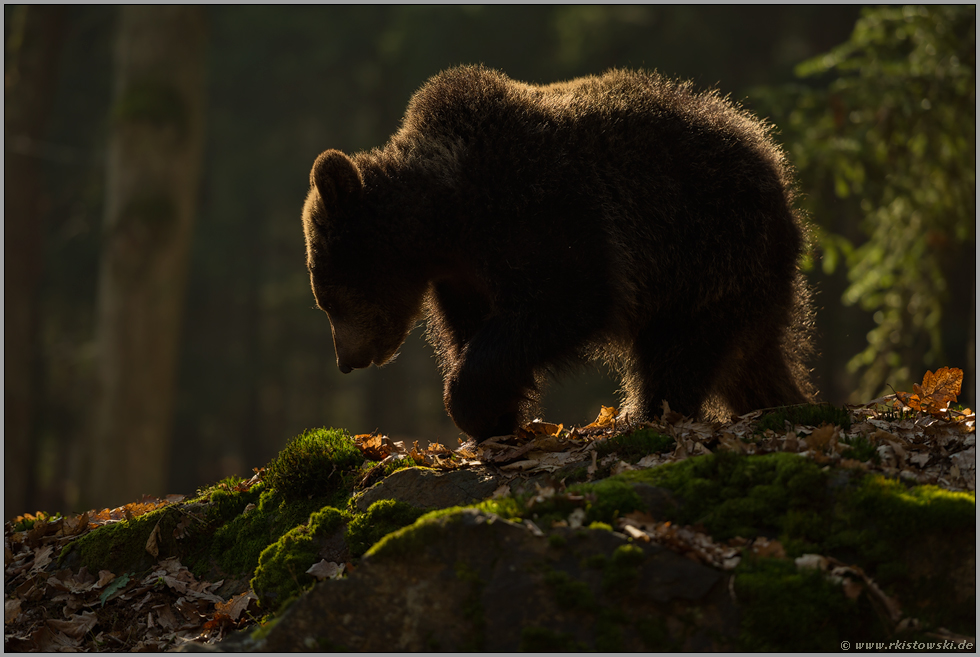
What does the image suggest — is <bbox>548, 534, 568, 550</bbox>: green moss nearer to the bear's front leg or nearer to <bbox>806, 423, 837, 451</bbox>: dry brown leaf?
<bbox>806, 423, 837, 451</bbox>: dry brown leaf

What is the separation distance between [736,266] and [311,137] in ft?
78.8

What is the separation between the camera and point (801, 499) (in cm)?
316

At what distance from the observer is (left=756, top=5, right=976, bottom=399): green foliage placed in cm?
831

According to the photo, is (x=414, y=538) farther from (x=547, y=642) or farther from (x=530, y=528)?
(x=547, y=642)

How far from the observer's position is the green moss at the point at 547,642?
2.70 metres

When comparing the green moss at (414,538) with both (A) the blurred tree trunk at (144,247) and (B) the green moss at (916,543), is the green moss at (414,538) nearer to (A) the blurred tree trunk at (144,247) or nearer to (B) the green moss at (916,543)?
(B) the green moss at (916,543)

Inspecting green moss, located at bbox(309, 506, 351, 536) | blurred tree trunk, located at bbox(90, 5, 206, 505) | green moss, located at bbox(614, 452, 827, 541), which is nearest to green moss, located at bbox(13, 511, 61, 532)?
green moss, located at bbox(309, 506, 351, 536)

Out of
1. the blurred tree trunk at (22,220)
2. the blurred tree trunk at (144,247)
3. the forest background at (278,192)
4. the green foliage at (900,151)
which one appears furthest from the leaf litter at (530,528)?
the blurred tree trunk at (22,220)

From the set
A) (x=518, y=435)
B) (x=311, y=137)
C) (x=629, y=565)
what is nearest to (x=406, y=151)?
(x=518, y=435)

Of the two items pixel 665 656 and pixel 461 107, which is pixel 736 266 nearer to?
pixel 461 107

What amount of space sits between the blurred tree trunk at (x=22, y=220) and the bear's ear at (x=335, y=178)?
10.5 metres

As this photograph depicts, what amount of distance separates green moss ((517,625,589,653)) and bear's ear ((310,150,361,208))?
10.5ft

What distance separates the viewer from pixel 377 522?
3.84m

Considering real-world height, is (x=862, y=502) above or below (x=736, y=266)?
below
